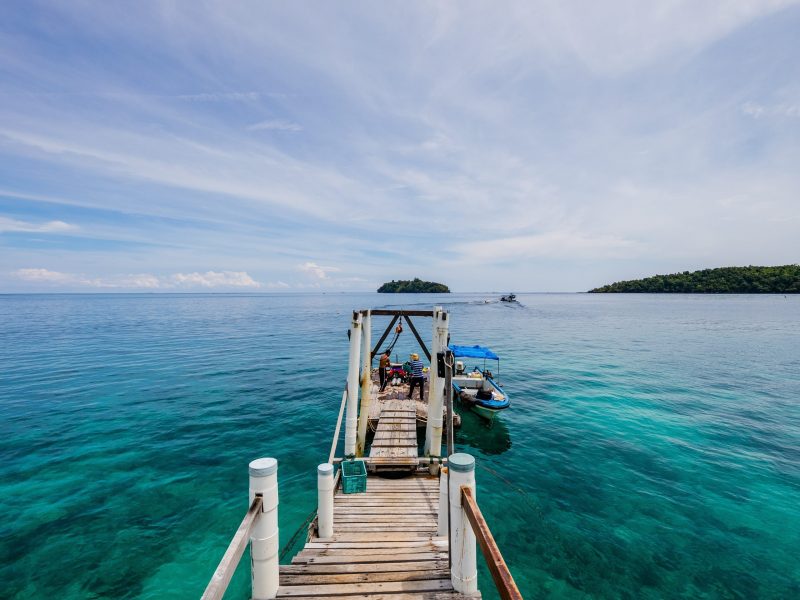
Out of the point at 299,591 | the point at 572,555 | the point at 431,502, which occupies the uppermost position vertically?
the point at 299,591

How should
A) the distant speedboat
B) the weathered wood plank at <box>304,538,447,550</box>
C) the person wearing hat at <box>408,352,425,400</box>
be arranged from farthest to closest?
the person wearing hat at <box>408,352,425,400</box>
the distant speedboat
the weathered wood plank at <box>304,538,447,550</box>

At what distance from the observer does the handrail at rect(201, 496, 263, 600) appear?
3334 millimetres

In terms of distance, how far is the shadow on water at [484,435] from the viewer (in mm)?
16062

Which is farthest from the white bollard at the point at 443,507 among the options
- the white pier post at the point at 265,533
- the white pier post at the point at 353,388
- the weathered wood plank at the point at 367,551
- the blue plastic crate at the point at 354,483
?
the white pier post at the point at 353,388

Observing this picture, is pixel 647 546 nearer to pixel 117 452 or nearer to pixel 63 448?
pixel 117 452

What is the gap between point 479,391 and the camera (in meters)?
19.1

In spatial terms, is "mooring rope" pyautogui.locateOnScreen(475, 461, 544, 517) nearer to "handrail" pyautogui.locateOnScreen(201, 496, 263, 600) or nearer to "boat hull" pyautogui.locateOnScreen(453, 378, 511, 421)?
"boat hull" pyautogui.locateOnScreen(453, 378, 511, 421)

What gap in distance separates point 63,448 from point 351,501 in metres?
13.9

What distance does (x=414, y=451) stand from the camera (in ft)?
40.4

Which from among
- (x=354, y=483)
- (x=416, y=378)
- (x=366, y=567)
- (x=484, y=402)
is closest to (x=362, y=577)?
(x=366, y=567)

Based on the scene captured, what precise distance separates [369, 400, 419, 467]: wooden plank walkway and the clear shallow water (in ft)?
9.19

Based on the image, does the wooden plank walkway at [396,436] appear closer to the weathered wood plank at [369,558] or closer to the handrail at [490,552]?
the weathered wood plank at [369,558]

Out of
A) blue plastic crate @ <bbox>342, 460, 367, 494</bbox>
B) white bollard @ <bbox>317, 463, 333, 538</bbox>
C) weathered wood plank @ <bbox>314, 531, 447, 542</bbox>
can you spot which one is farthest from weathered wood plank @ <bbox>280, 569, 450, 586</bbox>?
blue plastic crate @ <bbox>342, 460, 367, 494</bbox>

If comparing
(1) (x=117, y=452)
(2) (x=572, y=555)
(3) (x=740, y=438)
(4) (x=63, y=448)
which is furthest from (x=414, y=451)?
(3) (x=740, y=438)
